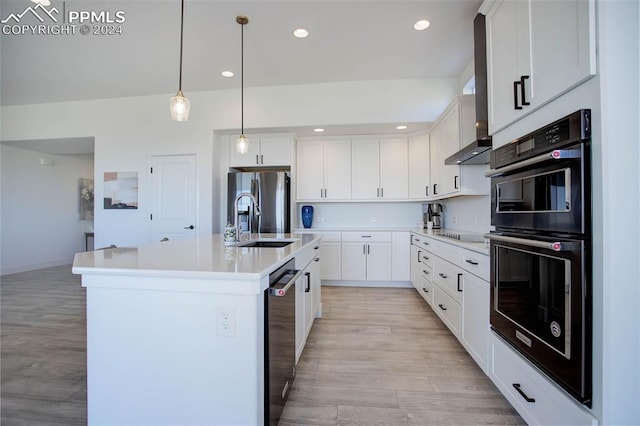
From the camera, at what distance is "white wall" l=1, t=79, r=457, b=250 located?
388cm

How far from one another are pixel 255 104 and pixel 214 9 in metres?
1.63

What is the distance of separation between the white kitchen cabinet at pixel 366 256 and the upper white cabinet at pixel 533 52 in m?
2.63

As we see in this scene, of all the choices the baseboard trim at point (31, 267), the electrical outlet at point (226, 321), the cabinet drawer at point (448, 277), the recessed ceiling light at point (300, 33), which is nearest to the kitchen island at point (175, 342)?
the electrical outlet at point (226, 321)

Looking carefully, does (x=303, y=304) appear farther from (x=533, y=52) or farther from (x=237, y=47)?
(x=237, y=47)

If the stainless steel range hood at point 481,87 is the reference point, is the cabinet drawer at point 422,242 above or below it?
below

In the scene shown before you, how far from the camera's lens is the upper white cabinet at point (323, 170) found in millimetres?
4562

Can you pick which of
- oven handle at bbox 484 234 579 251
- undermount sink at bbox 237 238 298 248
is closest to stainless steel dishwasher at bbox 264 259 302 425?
undermount sink at bbox 237 238 298 248

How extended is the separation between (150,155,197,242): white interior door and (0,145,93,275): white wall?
10.6 feet

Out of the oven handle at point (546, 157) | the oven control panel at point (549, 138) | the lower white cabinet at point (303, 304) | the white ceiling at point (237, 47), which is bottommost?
the lower white cabinet at point (303, 304)

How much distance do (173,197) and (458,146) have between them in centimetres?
405

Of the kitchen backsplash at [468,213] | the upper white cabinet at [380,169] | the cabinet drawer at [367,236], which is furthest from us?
the upper white cabinet at [380,169]

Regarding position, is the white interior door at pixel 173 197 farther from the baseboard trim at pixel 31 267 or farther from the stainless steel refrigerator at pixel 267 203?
the baseboard trim at pixel 31 267

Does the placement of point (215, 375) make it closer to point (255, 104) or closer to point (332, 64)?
point (332, 64)

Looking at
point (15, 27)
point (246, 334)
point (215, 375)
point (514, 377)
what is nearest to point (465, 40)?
point (514, 377)
